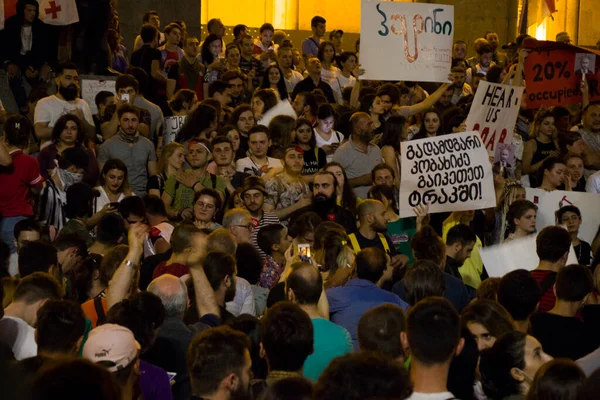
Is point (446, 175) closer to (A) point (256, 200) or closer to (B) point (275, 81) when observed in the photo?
(A) point (256, 200)

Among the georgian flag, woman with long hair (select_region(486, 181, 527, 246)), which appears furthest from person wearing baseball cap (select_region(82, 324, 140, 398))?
the georgian flag

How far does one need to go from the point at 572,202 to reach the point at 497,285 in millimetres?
4170

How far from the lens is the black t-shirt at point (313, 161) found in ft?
39.1

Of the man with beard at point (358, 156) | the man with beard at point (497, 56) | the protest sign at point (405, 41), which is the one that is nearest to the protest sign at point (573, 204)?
the man with beard at point (358, 156)

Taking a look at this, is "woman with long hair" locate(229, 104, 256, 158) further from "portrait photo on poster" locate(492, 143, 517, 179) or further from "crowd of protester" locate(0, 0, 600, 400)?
"portrait photo on poster" locate(492, 143, 517, 179)

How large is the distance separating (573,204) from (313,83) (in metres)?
5.62

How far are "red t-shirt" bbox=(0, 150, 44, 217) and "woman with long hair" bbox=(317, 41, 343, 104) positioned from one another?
24.0ft

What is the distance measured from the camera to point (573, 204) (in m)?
11.2

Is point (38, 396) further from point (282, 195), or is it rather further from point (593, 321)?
point (282, 195)

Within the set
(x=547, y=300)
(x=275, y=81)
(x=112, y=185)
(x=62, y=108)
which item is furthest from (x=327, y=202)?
(x=275, y=81)

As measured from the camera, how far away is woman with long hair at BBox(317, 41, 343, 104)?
16797 mm

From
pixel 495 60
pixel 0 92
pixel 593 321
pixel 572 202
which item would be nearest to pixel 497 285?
pixel 593 321

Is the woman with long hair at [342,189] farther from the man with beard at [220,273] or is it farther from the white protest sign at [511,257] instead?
the man with beard at [220,273]

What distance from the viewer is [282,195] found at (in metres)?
10.9
